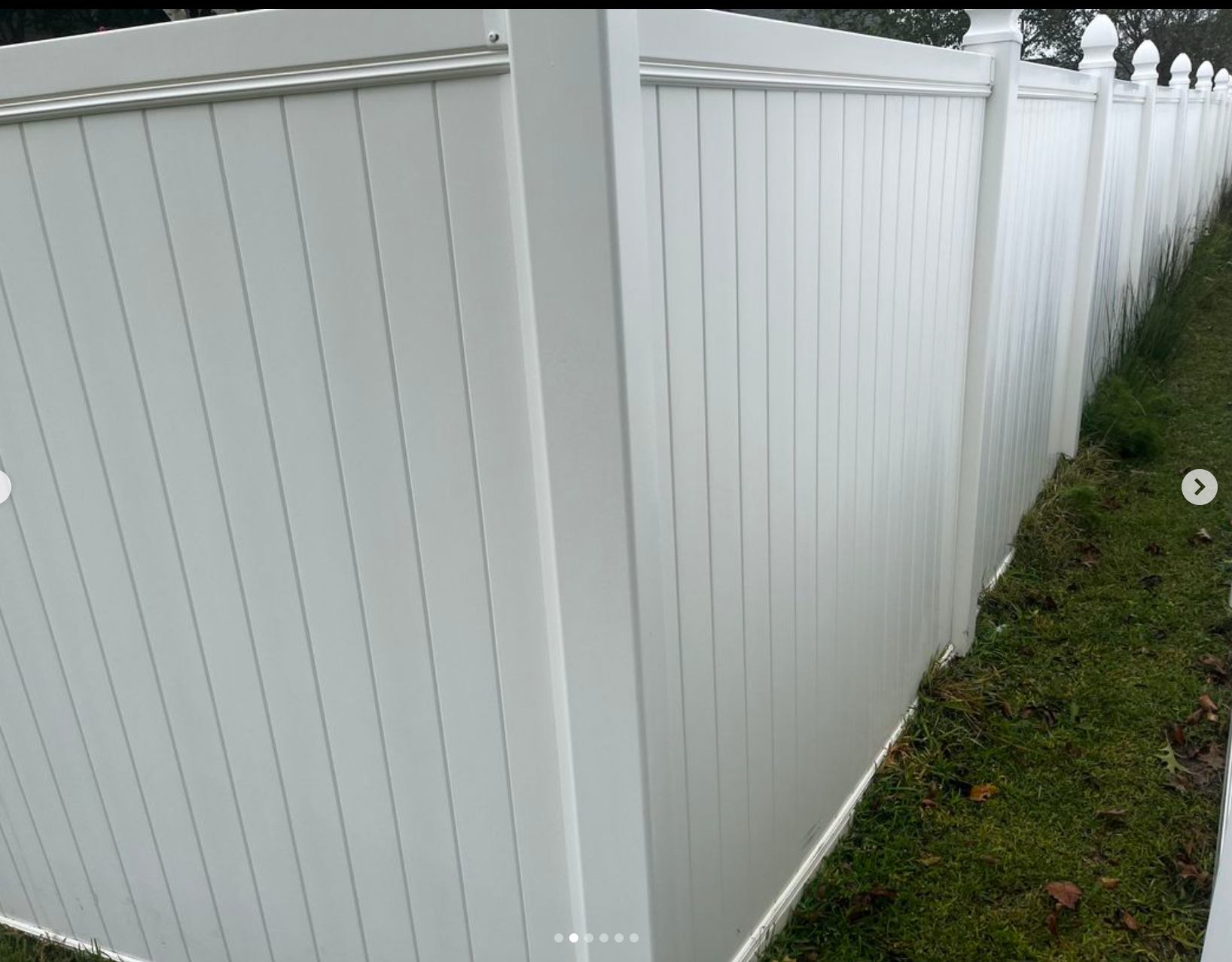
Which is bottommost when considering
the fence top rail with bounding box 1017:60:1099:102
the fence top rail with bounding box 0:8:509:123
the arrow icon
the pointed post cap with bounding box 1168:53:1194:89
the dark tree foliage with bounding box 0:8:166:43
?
the arrow icon

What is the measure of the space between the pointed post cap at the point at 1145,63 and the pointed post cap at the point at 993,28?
4.46m

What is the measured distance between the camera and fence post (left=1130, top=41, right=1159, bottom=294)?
6.86 m

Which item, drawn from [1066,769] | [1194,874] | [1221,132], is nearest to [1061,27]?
[1221,132]

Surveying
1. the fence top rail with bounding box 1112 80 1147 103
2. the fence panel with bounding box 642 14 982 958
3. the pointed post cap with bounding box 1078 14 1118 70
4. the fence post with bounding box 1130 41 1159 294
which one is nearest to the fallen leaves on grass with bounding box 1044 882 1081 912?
the fence panel with bounding box 642 14 982 958

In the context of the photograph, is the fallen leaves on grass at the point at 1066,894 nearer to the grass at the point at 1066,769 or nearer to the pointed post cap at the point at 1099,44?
the grass at the point at 1066,769

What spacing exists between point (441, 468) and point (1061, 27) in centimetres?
849

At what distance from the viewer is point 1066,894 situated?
9.21 ft

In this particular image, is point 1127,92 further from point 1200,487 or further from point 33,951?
point 33,951

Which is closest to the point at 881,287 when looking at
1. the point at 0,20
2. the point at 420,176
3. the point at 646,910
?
the point at 420,176

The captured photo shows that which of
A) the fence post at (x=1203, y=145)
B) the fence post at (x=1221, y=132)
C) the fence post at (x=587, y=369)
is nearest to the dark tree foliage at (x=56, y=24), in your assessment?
the fence post at (x=587, y=369)

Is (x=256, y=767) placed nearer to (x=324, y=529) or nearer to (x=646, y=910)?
(x=324, y=529)

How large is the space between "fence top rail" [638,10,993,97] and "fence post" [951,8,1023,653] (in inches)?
Answer: 20.4

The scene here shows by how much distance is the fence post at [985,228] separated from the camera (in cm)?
347

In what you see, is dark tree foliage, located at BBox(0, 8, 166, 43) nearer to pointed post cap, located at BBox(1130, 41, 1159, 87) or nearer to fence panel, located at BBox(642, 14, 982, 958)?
fence panel, located at BBox(642, 14, 982, 958)
